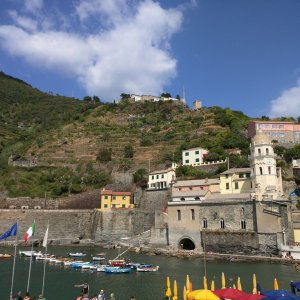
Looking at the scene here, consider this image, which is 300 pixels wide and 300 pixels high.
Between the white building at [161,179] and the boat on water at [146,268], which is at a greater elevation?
the white building at [161,179]

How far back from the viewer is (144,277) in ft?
118

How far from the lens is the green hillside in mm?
76675

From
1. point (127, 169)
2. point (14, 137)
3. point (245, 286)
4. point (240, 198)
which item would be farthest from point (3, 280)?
point (14, 137)

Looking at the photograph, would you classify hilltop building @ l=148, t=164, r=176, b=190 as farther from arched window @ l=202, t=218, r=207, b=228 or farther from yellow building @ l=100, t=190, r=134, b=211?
arched window @ l=202, t=218, r=207, b=228

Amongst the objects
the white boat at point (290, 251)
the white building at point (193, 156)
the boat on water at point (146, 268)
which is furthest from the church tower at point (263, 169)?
the white building at point (193, 156)

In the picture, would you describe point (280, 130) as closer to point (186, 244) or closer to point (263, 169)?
point (263, 169)

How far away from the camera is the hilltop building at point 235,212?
44.3 m

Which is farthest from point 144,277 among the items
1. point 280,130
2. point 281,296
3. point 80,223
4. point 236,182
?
point 280,130

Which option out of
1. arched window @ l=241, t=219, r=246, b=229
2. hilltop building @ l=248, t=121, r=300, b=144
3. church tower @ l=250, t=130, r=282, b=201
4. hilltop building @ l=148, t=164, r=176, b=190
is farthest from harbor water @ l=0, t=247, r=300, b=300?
hilltop building @ l=248, t=121, r=300, b=144

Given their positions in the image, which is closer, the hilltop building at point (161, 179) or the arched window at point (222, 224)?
the arched window at point (222, 224)

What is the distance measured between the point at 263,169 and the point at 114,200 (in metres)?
29.8

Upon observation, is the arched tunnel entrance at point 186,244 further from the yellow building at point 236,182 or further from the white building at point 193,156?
the white building at point 193,156

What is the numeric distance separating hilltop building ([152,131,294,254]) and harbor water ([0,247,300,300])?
434 centimetres

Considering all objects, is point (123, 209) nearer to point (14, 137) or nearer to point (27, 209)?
point (27, 209)
